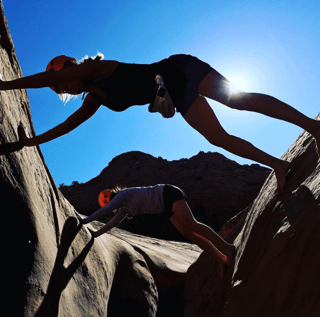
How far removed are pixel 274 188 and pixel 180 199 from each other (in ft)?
4.23

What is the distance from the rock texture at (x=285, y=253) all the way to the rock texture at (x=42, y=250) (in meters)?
1.37

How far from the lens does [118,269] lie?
14.5 feet

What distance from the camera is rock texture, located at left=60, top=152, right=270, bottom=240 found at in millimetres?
15070

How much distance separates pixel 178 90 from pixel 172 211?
5.34 ft

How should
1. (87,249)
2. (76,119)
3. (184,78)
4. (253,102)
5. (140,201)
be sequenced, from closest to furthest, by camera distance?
(253,102), (184,78), (76,119), (87,249), (140,201)

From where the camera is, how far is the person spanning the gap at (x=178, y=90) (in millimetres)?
→ 2482

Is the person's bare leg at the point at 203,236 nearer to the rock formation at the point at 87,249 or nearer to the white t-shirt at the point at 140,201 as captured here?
the rock formation at the point at 87,249

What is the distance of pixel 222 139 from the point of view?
8.38ft

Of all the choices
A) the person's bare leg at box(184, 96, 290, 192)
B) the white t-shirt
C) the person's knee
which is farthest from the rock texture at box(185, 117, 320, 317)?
the white t-shirt

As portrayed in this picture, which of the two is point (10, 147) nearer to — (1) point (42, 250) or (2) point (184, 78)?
(1) point (42, 250)

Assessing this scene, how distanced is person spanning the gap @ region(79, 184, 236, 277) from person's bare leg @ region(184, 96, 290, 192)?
0.97 m

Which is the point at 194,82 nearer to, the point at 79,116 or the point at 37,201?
the point at 79,116

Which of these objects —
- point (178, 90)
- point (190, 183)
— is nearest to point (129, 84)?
point (178, 90)

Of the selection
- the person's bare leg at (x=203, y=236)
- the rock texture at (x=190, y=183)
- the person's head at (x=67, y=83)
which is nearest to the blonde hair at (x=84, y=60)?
the person's head at (x=67, y=83)
